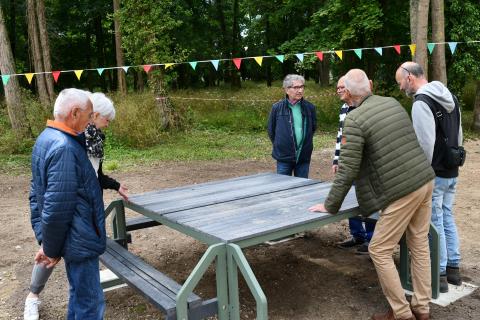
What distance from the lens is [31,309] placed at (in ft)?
11.7

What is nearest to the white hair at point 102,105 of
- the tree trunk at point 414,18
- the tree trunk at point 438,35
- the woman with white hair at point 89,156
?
the woman with white hair at point 89,156

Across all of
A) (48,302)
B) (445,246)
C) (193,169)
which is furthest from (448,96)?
(193,169)

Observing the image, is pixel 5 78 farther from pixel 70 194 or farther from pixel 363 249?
pixel 70 194

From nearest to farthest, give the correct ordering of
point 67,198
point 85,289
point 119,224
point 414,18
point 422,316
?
point 67,198 < point 85,289 < point 422,316 < point 119,224 < point 414,18

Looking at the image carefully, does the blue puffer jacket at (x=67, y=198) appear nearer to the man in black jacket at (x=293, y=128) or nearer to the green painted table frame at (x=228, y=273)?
the green painted table frame at (x=228, y=273)

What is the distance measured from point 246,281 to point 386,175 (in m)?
1.12

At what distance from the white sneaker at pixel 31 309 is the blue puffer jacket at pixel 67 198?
127 centimetres

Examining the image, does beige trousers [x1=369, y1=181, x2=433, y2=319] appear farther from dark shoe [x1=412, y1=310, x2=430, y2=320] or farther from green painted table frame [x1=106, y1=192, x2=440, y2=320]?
green painted table frame [x1=106, y1=192, x2=440, y2=320]

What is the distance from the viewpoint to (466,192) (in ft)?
22.8

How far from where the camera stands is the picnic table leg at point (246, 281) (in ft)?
8.55

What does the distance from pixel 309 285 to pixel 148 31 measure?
10388mm

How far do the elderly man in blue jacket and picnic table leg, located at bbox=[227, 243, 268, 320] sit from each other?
737 mm

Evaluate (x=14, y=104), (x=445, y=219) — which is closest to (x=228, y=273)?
(x=445, y=219)

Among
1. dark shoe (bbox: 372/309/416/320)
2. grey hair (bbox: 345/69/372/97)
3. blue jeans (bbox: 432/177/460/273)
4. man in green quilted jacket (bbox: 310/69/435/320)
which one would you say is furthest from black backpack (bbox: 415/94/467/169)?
dark shoe (bbox: 372/309/416/320)
